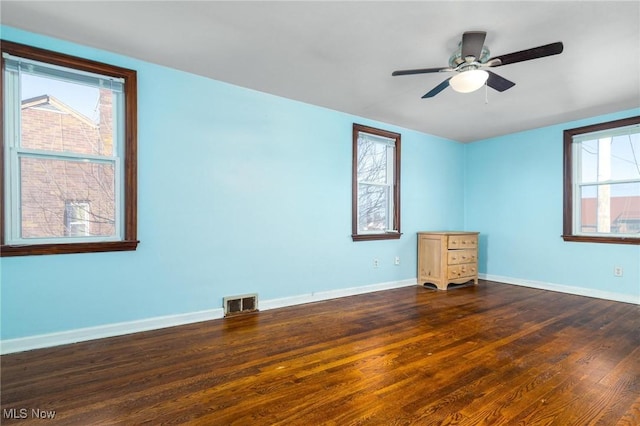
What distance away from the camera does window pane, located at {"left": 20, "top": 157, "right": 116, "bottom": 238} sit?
2.42 meters

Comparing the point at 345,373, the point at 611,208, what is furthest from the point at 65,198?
the point at 611,208

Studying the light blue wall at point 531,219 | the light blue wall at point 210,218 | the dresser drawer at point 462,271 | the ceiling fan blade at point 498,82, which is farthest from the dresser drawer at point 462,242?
the ceiling fan blade at point 498,82

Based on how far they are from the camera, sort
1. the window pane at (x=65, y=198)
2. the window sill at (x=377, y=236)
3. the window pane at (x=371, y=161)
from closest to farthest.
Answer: the window pane at (x=65, y=198)
the window sill at (x=377, y=236)
the window pane at (x=371, y=161)

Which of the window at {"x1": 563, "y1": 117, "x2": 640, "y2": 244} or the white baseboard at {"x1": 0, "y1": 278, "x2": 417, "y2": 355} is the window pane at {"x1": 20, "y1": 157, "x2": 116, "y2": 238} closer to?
the white baseboard at {"x1": 0, "y1": 278, "x2": 417, "y2": 355}

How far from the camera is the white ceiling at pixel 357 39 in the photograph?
207 centimetres

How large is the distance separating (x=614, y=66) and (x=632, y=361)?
2.39m

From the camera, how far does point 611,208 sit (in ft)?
13.4

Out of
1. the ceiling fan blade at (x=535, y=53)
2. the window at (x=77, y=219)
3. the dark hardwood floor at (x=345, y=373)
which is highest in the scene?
the ceiling fan blade at (x=535, y=53)

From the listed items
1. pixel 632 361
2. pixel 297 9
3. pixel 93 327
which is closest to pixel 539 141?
pixel 632 361

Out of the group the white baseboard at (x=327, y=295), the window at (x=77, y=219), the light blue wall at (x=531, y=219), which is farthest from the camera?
the light blue wall at (x=531, y=219)

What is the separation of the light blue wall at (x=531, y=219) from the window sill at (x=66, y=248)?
508cm

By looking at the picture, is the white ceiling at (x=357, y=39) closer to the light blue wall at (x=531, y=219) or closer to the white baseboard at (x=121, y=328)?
the light blue wall at (x=531, y=219)

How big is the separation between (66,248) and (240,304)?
5.12ft

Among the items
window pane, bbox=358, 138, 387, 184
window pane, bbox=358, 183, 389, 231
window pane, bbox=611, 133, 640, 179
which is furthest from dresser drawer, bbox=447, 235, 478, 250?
window pane, bbox=611, 133, 640, 179
